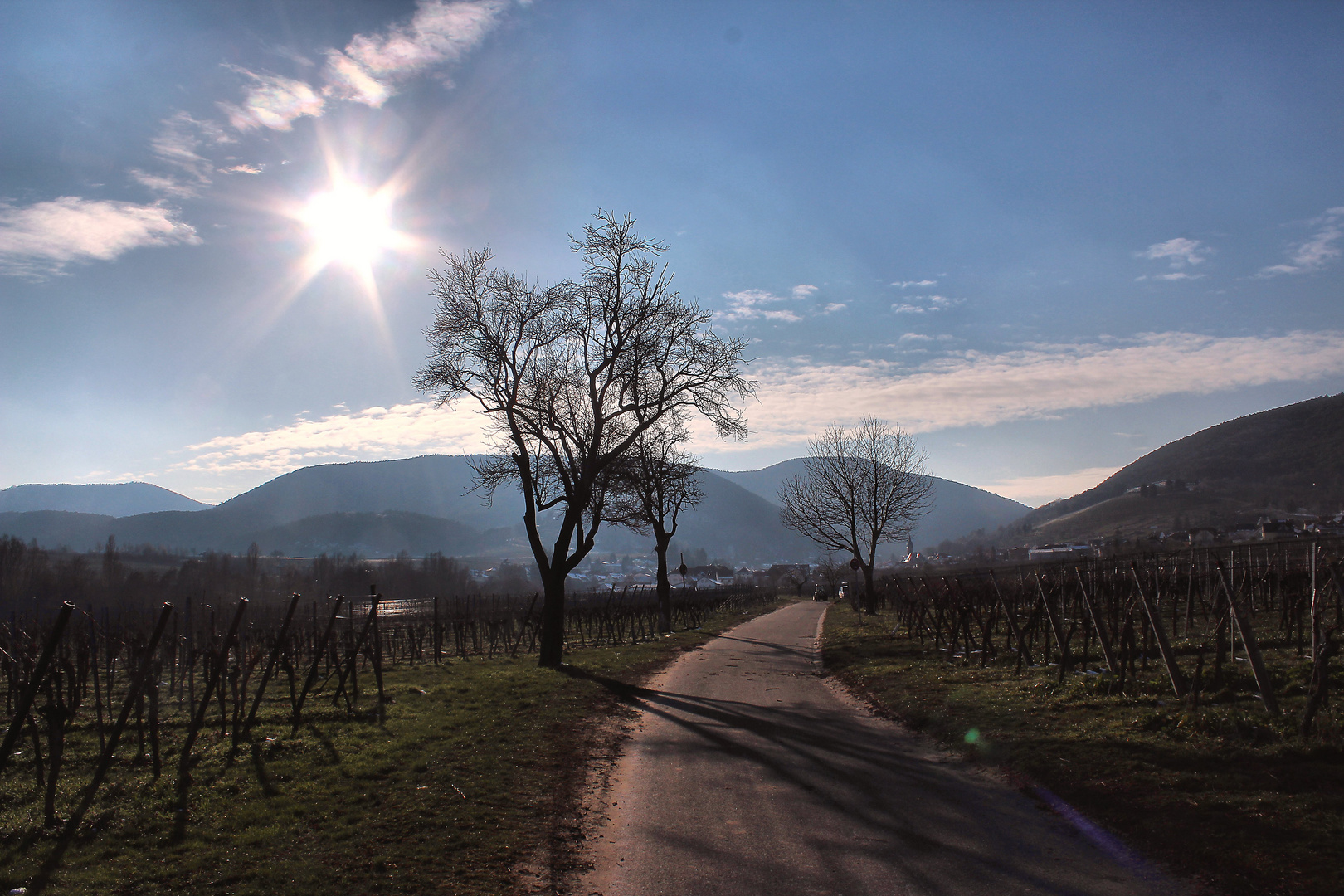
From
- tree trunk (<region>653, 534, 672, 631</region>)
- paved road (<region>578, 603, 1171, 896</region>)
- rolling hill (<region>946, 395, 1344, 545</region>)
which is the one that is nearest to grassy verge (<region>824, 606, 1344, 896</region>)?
paved road (<region>578, 603, 1171, 896</region>)

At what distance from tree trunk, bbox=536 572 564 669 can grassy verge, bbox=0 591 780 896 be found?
648 cm

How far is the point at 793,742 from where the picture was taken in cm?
996

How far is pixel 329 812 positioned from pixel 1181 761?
8581 millimetres

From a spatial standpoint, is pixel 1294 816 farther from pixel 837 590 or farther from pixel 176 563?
pixel 176 563

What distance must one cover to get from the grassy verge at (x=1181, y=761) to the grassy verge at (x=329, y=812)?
5016 millimetres

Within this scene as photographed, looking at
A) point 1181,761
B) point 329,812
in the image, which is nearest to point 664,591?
point 329,812

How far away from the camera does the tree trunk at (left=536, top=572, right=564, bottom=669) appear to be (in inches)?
717

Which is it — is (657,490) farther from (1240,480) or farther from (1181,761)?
(1240,480)

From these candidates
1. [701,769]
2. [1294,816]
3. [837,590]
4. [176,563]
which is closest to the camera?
[1294,816]

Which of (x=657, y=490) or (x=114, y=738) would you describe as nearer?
(x=114, y=738)

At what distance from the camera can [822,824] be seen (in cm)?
659

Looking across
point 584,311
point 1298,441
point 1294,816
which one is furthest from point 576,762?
point 1298,441

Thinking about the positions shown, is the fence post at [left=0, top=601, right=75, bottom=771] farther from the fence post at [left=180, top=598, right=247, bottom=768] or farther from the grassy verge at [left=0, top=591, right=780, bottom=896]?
the fence post at [left=180, top=598, right=247, bottom=768]

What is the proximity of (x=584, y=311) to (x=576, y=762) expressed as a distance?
12.6m
